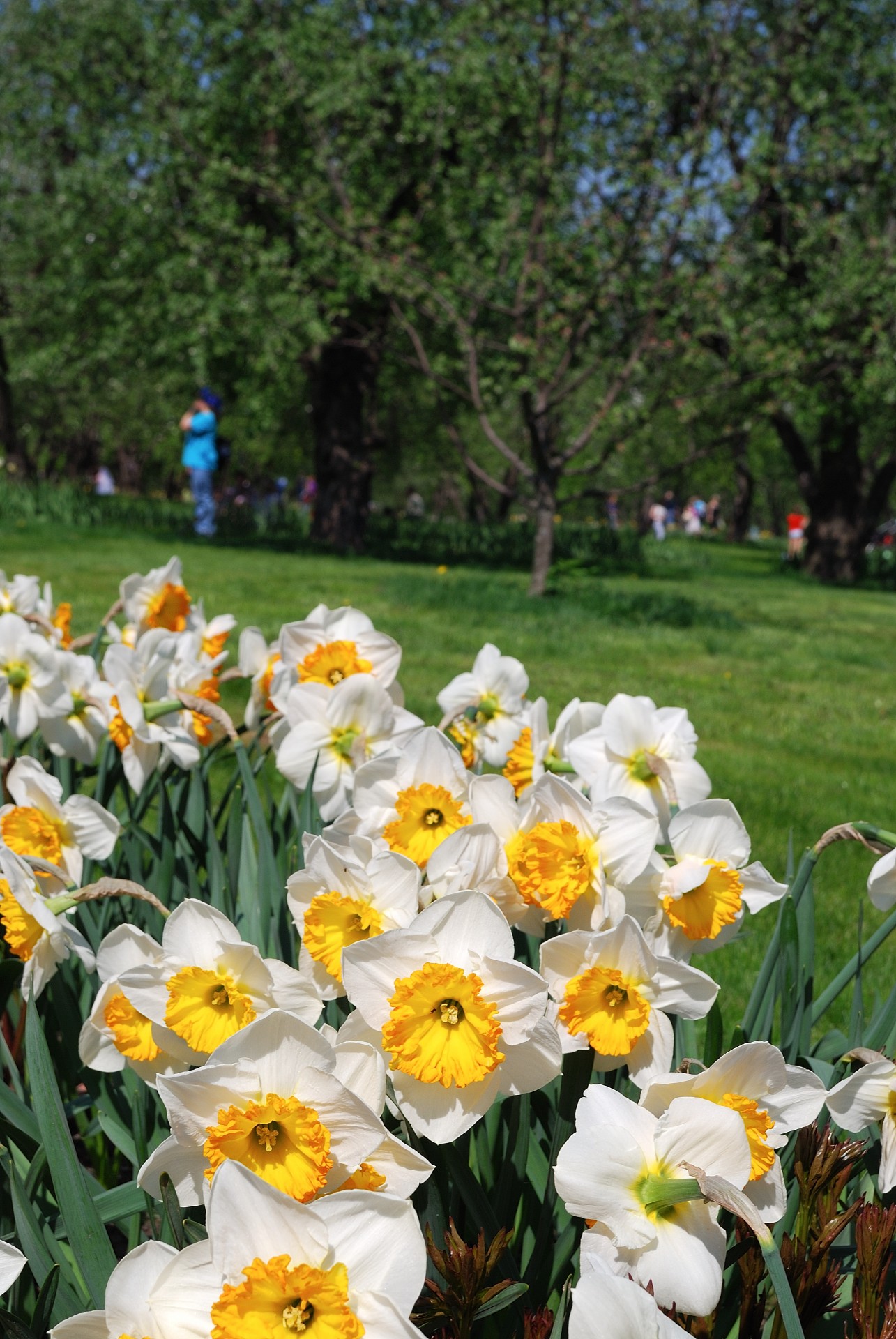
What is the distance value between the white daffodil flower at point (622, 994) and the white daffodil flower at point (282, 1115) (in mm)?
226

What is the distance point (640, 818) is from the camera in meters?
1.19

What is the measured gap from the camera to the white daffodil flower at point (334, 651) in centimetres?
181

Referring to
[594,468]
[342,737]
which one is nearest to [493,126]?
[594,468]

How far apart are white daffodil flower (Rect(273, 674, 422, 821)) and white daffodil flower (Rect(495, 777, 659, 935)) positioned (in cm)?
45

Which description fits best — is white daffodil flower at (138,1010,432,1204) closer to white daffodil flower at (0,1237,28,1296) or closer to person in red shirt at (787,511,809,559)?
white daffodil flower at (0,1237,28,1296)

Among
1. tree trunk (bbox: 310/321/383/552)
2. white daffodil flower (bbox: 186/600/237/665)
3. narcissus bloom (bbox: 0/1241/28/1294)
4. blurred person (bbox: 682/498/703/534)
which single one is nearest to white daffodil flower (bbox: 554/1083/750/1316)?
narcissus bloom (bbox: 0/1241/28/1294)

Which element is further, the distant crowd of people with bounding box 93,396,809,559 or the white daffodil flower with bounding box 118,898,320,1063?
the distant crowd of people with bounding box 93,396,809,559

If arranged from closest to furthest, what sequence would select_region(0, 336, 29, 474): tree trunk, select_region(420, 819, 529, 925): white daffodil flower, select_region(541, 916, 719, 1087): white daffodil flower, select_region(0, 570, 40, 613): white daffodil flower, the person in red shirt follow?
select_region(541, 916, 719, 1087): white daffodil flower < select_region(420, 819, 529, 925): white daffodil flower < select_region(0, 570, 40, 613): white daffodil flower < select_region(0, 336, 29, 474): tree trunk < the person in red shirt

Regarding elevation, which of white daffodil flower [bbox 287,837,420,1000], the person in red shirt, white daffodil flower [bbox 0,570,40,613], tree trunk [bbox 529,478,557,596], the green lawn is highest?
the person in red shirt

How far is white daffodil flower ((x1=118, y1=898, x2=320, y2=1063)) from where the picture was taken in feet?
3.44

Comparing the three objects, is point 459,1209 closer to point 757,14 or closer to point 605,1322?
point 605,1322

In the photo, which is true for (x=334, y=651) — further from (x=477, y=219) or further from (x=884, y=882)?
(x=477, y=219)

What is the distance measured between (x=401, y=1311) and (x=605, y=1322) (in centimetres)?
13

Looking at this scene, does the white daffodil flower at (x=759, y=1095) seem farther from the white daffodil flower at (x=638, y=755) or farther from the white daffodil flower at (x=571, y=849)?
the white daffodil flower at (x=638, y=755)
